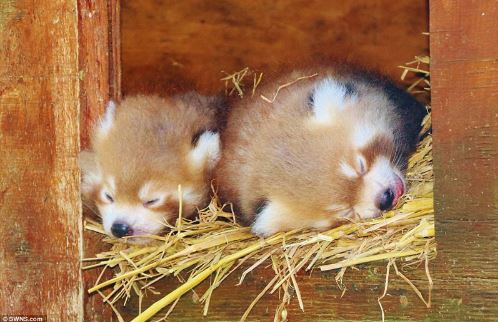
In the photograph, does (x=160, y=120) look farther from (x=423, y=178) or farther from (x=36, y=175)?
(x=423, y=178)

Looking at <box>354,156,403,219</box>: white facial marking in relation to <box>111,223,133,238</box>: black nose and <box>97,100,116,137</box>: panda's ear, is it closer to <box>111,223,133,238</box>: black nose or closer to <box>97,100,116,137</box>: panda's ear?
<box>111,223,133,238</box>: black nose

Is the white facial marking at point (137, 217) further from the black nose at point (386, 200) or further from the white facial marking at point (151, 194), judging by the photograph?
the black nose at point (386, 200)

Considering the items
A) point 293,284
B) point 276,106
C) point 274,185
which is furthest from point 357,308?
point 276,106

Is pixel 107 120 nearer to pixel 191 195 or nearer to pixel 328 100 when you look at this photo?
pixel 191 195

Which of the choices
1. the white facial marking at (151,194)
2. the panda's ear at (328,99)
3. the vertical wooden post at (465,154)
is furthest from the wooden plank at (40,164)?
the vertical wooden post at (465,154)

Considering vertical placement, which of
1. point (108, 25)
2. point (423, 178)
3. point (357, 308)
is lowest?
point (357, 308)

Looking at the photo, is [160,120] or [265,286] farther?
[160,120]
